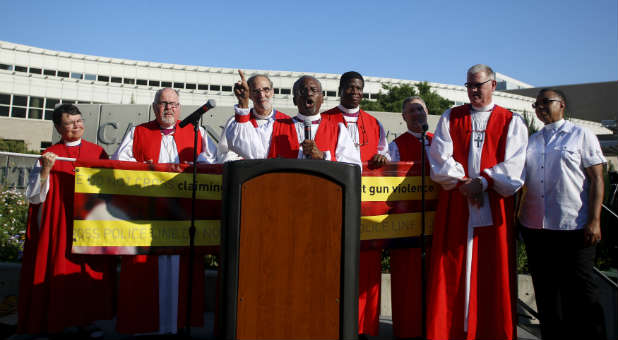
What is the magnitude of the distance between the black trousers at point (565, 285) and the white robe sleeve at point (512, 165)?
0.49m

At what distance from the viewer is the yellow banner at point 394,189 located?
14.2 ft

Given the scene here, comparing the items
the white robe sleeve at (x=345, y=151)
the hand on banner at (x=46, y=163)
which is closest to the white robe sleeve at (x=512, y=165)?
the white robe sleeve at (x=345, y=151)

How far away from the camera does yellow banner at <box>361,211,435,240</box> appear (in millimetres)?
4270

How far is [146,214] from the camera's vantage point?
13.6ft

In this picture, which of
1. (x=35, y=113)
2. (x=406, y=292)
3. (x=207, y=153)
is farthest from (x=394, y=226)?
(x=35, y=113)

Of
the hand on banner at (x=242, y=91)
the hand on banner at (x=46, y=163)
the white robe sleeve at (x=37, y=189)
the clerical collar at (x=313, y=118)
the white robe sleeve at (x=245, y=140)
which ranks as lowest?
the white robe sleeve at (x=37, y=189)

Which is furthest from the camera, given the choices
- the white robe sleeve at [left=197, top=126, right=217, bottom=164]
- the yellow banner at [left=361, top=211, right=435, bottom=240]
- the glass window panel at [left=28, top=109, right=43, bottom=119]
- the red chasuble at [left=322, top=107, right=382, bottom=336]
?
the glass window panel at [left=28, top=109, right=43, bottom=119]

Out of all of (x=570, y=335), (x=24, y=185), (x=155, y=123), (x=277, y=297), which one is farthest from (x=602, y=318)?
(x=24, y=185)

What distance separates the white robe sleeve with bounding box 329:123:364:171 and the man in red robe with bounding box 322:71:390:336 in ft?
0.52

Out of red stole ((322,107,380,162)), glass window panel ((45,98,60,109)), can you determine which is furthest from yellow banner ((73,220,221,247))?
glass window panel ((45,98,60,109))

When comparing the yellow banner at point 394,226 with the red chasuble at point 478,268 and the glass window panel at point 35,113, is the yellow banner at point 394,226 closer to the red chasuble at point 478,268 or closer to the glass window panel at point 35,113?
the red chasuble at point 478,268

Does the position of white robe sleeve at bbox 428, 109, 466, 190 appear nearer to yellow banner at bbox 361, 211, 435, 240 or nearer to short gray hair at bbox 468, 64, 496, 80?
short gray hair at bbox 468, 64, 496, 80

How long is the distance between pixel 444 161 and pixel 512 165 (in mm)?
526

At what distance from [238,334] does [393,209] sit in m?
1.96
